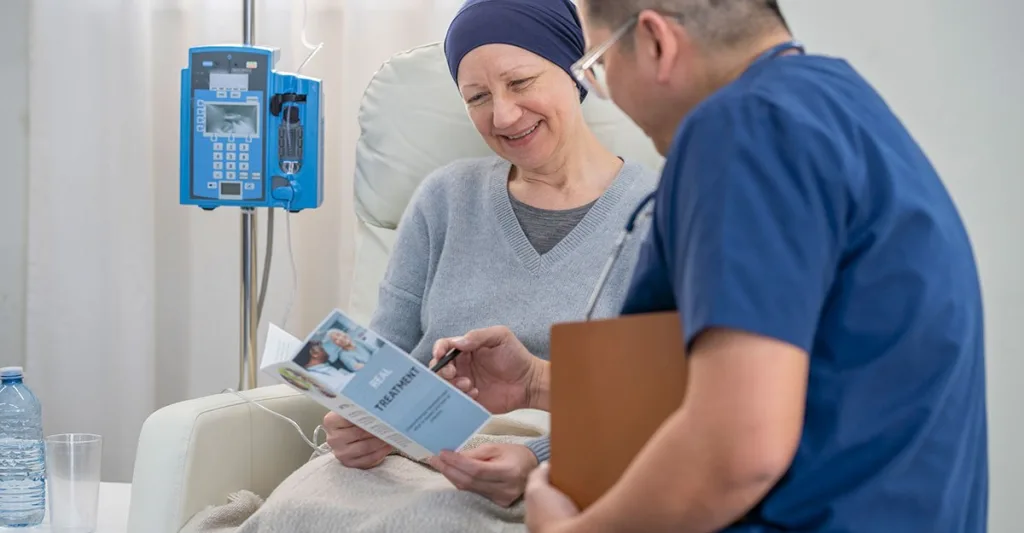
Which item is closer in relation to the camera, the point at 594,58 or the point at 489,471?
the point at 594,58

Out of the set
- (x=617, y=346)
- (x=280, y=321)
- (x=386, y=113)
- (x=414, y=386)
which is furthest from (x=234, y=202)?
(x=617, y=346)

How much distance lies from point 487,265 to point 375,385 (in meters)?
0.52

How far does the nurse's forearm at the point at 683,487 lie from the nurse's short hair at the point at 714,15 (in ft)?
0.94

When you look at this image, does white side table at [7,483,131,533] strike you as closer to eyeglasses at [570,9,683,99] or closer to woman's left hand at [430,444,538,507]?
woman's left hand at [430,444,538,507]

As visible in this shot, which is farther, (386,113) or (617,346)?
(386,113)

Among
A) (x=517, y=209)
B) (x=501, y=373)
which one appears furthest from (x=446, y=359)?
(x=517, y=209)

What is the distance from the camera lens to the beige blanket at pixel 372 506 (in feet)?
3.99

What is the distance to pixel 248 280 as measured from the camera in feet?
6.25

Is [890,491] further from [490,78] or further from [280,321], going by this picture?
[280,321]

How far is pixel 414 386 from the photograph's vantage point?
1138mm

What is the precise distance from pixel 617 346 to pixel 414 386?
1.28ft

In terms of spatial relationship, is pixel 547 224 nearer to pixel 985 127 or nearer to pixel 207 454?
pixel 207 454

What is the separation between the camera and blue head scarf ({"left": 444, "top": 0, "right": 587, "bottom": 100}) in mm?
1564

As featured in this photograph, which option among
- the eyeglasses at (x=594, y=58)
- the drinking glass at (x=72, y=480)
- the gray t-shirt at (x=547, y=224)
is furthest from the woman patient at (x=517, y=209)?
the eyeglasses at (x=594, y=58)
